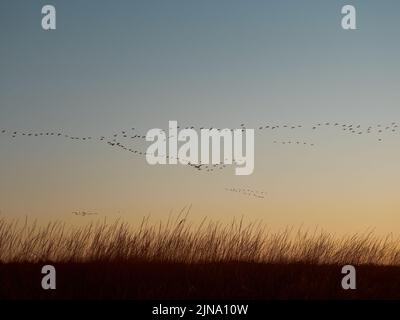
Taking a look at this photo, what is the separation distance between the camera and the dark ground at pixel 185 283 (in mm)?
7277

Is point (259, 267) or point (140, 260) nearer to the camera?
point (259, 267)

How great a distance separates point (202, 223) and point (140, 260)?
3.01ft

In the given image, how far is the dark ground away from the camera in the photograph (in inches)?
287

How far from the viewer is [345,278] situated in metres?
7.94

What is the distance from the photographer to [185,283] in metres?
7.59

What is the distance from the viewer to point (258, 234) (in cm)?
955

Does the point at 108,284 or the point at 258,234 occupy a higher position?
the point at 258,234

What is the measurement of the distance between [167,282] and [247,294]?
0.86m
